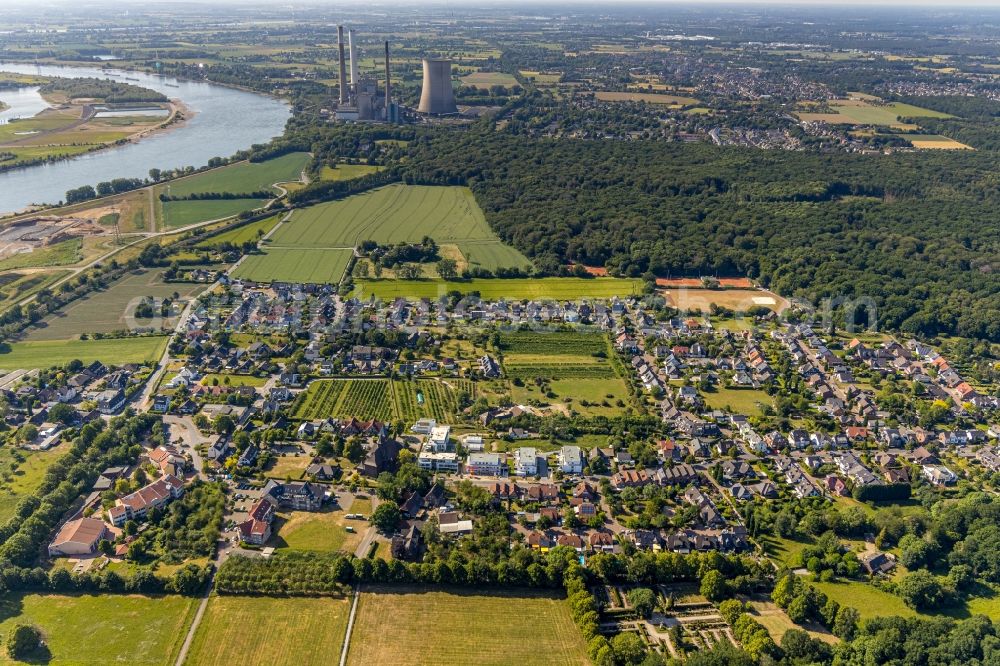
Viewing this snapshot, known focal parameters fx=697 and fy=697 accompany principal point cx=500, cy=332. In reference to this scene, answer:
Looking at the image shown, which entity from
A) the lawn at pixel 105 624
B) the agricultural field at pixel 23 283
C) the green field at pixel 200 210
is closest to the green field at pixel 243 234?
the green field at pixel 200 210

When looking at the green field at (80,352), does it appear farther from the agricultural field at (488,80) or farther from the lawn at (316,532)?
the agricultural field at (488,80)

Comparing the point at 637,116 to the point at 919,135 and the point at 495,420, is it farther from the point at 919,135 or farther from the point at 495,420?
the point at 495,420

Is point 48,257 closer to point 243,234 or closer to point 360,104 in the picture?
point 243,234

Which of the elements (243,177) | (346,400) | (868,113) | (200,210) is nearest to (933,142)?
(868,113)

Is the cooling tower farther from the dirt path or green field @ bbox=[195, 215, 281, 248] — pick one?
the dirt path

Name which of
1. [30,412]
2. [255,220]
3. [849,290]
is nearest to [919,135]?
[849,290]

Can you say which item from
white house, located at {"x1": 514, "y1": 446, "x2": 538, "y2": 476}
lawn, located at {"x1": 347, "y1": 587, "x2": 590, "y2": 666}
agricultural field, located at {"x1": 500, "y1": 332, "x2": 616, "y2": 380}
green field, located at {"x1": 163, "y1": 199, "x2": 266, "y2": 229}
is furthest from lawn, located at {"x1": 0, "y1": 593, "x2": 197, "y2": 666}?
green field, located at {"x1": 163, "y1": 199, "x2": 266, "y2": 229}
